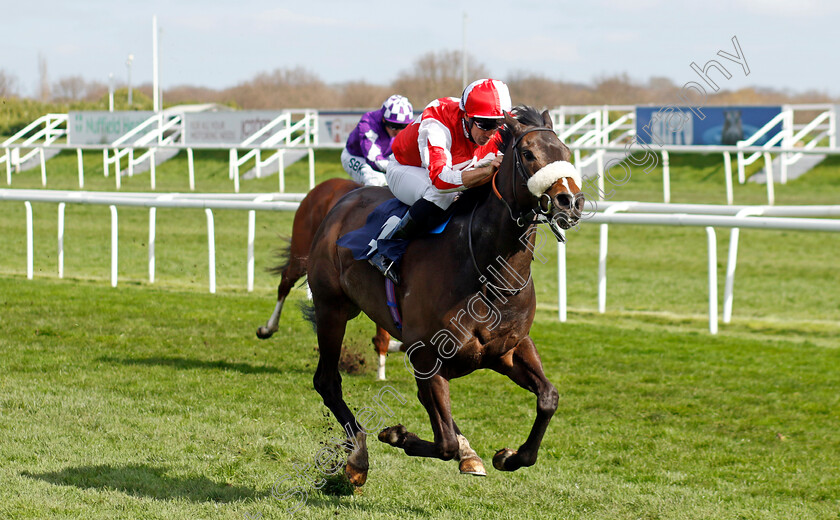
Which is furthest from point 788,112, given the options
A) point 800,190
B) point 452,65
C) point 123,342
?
point 452,65

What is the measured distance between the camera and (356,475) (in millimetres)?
3521

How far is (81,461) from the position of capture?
153 inches

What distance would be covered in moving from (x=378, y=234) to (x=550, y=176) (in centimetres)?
112

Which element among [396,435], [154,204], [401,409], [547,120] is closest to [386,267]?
[396,435]

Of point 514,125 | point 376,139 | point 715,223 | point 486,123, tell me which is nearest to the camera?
point 514,125

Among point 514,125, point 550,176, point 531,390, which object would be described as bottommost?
point 531,390

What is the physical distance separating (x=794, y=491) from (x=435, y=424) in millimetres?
1644

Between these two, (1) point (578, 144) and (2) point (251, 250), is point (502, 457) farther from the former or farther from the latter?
(1) point (578, 144)

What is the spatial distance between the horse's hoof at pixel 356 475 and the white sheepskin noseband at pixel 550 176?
1357mm

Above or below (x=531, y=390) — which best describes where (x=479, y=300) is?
above

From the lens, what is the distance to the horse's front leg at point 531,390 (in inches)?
127

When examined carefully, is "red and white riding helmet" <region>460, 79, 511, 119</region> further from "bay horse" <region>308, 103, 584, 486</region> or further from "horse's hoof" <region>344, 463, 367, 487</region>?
"horse's hoof" <region>344, 463, 367, 487</region>

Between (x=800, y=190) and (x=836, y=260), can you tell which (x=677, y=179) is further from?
(x=836, y=260)

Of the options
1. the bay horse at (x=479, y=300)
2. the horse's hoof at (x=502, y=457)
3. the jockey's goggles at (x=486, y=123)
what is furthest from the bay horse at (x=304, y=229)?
the horse's hoof at (x=502, y=457)
